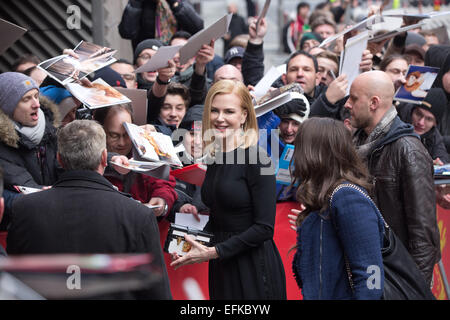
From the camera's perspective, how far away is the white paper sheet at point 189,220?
4.59 metres

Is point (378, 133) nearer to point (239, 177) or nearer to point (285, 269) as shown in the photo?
point (239, 177)

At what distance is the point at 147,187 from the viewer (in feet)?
15.9

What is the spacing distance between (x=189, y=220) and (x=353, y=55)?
2059mm

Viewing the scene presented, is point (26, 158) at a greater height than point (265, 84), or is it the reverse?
point (265, 84)

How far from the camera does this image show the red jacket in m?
4.68

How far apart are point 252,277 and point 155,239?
937 millimetres

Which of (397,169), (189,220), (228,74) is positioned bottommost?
(189,220)

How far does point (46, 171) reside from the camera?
4.58 meters

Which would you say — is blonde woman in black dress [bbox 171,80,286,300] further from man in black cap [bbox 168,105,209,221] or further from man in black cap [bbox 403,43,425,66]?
man in black cap [bbox 403,43,425,66]

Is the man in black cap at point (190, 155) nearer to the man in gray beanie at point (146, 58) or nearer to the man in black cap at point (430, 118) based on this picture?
the man in gray beanie at point (146, 58)

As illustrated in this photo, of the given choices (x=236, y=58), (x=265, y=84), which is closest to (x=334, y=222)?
(x=265, y=84)

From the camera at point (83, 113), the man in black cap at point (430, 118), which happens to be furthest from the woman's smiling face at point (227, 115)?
the man in black cap at point (430, 118)

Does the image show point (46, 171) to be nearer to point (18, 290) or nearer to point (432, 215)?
point (432, 215)

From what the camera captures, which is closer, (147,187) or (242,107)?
(242,107)
